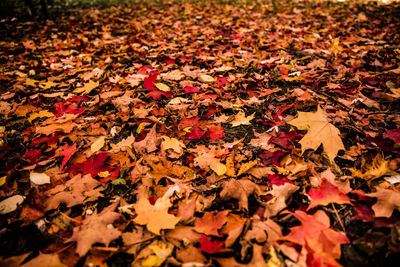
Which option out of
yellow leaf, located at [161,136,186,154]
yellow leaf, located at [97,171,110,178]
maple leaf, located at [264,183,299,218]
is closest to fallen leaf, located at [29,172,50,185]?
yellow leaf, located at [97,171,110,178]

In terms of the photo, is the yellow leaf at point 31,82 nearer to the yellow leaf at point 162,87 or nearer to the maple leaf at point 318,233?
the yellow leaf at point 162,87

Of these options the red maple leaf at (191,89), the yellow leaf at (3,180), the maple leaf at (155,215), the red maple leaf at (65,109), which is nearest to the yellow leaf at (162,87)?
the red maple leaf at (191,89)

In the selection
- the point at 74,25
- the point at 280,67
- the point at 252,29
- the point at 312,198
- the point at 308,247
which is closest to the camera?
A: the point at 308,247

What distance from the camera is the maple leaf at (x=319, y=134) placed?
1.27 m

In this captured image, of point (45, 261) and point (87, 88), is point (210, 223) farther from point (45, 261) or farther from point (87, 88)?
point (87, 88)

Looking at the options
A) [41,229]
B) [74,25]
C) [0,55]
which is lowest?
[41,229]

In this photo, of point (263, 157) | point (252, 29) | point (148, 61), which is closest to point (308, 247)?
point (263, 157)

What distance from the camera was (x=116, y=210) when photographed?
1.17 m

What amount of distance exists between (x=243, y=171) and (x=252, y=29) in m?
3.40

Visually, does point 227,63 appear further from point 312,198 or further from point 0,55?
point 0,55

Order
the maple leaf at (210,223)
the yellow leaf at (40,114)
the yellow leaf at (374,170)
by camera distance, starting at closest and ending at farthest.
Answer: the maple leaf at (210,223) < the yellow leaf at (374,170) < the yellow leaf at (40,114)

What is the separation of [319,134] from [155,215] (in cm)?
112

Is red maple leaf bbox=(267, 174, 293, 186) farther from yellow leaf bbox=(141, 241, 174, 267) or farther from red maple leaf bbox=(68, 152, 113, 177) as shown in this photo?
red maple leaf bbox=(68, 152, 113, 177)

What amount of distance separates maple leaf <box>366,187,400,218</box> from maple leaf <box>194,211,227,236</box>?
2.46 ft
